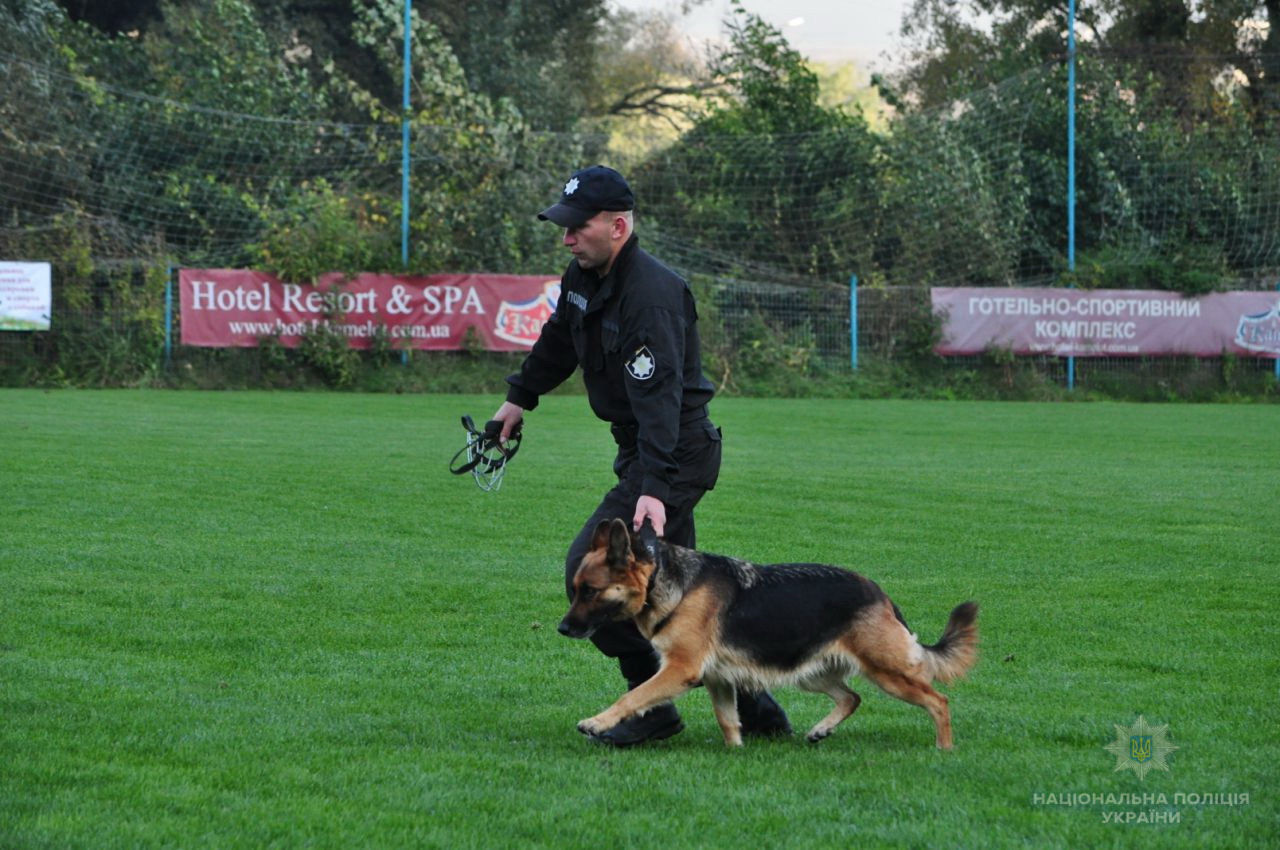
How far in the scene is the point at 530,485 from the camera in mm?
12867

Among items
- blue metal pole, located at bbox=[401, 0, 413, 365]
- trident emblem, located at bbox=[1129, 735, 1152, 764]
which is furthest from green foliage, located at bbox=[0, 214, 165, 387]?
trident emblem, located at bbox=[1129, 735, 1152, 764]

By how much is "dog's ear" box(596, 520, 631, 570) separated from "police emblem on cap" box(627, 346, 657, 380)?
565 mm

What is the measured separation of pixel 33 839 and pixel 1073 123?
2963 centimetres

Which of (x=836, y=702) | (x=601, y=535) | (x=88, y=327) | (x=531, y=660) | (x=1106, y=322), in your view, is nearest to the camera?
(x=601, y=535)

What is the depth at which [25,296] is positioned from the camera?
993 inches

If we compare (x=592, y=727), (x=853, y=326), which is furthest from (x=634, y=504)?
(x=853, y=326)

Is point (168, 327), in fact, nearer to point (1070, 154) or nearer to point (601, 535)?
point (1070, 154)

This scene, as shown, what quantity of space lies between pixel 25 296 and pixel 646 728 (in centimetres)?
2295

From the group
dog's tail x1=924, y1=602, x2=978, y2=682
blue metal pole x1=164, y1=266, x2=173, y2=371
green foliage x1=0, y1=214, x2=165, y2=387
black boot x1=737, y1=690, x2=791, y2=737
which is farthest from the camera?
blue metal pole x1=164, y1=266, x2=173, y2=371

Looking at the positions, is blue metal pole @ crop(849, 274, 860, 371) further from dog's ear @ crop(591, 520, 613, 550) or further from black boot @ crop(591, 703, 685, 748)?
dog's ear @ crop(591, 520, 613, 550)

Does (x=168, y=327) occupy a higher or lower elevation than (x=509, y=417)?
higher

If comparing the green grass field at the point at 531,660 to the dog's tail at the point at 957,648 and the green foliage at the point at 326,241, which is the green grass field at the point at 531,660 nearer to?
the dog's tail at the point at 957,648

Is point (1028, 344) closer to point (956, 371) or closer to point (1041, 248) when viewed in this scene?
point (956, 371)

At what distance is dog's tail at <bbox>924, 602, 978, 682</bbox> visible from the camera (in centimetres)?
534
